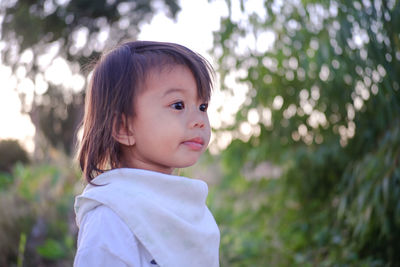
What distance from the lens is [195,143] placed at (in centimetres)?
111

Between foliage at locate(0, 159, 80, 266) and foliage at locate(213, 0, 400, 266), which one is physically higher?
foliage at locate(213, 0, 400, 266)

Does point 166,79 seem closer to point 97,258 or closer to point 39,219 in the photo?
point 97,258

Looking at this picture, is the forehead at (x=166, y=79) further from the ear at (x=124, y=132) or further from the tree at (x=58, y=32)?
the tree at (x=58, y=32)

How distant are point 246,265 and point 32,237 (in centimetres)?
205

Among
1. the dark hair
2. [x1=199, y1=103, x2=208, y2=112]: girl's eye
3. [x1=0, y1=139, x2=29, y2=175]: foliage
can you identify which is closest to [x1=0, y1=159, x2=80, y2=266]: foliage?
the dark hair

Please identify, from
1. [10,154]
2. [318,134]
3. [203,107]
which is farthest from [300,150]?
[10,154]

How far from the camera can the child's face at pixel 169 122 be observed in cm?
108

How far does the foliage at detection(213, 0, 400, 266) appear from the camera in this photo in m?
2.35

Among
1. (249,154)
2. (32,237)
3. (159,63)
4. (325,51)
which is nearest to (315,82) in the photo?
(325,51)

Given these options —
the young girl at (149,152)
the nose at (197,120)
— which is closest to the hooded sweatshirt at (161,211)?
the young girl at (149,152)

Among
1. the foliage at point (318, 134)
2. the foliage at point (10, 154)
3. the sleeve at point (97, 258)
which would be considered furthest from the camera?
the foliage at point (10, 154)

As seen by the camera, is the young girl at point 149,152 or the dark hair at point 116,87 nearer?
the young girl at point 149,152

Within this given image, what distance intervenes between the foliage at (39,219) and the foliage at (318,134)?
137cm

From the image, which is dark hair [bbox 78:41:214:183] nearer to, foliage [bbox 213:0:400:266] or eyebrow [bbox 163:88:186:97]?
eyebrow [bbox 163:88:186:97]
